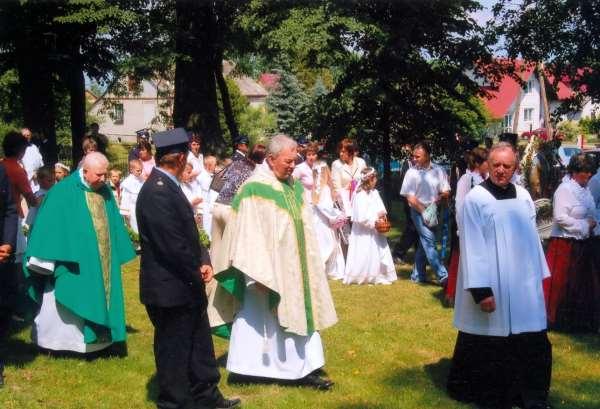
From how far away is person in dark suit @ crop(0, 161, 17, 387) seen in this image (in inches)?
254

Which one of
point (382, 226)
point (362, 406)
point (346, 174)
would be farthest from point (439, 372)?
point (346, 174)

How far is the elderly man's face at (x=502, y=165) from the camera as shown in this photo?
5844 mm

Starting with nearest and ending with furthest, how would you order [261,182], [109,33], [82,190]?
[261,182]
[82,190]
[109,33]

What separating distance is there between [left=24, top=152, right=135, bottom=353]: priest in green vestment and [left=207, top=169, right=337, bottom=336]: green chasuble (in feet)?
4.50

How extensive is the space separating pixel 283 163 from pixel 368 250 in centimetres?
508

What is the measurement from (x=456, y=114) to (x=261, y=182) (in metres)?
12.4

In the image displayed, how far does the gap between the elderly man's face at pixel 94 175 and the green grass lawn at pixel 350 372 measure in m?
1.65

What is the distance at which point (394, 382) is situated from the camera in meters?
6.89

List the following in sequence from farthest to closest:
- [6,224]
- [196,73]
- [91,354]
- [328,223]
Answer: [196,73] → [328,223] → [91,354] → [6,224]

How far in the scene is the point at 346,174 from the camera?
11789 millimetres

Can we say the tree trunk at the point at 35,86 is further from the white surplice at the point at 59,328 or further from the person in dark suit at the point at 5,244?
the person in dark suit at the point at 5,244

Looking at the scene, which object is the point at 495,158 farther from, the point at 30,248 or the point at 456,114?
the point at 456,114

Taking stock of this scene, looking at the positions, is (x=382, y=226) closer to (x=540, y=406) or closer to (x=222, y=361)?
(x=222, y=361)

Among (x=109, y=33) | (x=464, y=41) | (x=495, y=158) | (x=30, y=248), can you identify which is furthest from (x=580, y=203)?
(x=109, y=33)
